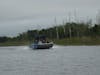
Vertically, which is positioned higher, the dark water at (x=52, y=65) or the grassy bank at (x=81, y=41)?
the grassy bank at (x=81, y=41)

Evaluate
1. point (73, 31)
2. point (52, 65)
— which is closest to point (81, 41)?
point (73, 31)

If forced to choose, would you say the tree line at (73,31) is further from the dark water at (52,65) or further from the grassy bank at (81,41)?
the dark water at (52,65)

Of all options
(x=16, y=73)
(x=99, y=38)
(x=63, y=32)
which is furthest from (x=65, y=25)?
(x=16, y=73)

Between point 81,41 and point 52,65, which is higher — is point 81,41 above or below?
above

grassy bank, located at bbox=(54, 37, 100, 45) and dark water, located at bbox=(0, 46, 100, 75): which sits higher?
grassy bank, located at bbox=(54, 37, 100, 45)

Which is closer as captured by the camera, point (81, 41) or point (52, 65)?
point (52, 65)

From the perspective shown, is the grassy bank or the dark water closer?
the dark water

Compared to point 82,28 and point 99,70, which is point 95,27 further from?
point 99,70

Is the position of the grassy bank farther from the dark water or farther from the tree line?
the dark water

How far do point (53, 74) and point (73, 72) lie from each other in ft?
6.65

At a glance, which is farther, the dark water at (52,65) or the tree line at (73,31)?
the tree line at (73,31)

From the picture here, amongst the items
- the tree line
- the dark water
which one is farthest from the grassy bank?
the dark water

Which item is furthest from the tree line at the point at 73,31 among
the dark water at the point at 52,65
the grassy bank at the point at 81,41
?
the dark water at the point at 52,65

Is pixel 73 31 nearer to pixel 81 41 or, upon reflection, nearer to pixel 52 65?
pixel 81 41
